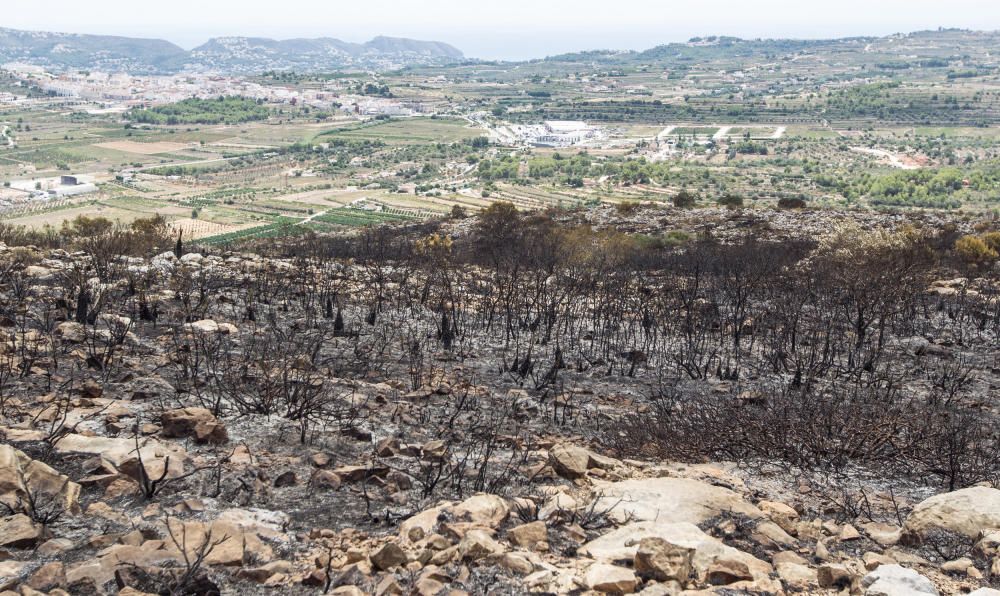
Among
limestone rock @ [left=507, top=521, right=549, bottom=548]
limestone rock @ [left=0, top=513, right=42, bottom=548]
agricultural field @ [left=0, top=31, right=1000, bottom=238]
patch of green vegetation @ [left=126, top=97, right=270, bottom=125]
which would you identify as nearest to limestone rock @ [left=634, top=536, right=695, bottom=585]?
limestone rock @ [left=507, top=521, right=549, bottom=548]

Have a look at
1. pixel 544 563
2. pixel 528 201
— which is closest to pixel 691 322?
pixel 544 563

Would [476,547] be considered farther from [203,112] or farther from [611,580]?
[203,112]

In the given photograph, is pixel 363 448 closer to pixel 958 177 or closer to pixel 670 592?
pixel 670 592

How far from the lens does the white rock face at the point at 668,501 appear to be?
4500mm

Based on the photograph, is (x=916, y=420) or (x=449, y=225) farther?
(x=449, y=225)

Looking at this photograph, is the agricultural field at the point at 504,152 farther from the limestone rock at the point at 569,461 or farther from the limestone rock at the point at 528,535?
the limestone rock at the point at 528,535

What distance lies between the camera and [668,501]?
4723 mm

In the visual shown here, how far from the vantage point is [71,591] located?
329 cm

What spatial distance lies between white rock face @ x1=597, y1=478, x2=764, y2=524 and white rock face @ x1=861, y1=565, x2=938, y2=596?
3.33ft

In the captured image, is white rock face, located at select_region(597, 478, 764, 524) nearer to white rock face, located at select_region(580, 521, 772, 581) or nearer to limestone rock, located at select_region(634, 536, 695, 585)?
white rock face, located at select_region(580, 521, 772, 581)

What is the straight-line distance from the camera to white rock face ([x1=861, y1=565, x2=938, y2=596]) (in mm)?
3416

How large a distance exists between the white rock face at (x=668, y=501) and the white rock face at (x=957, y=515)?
2.99 ft

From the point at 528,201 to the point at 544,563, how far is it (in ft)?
193

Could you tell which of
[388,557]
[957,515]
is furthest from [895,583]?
[388,557]
